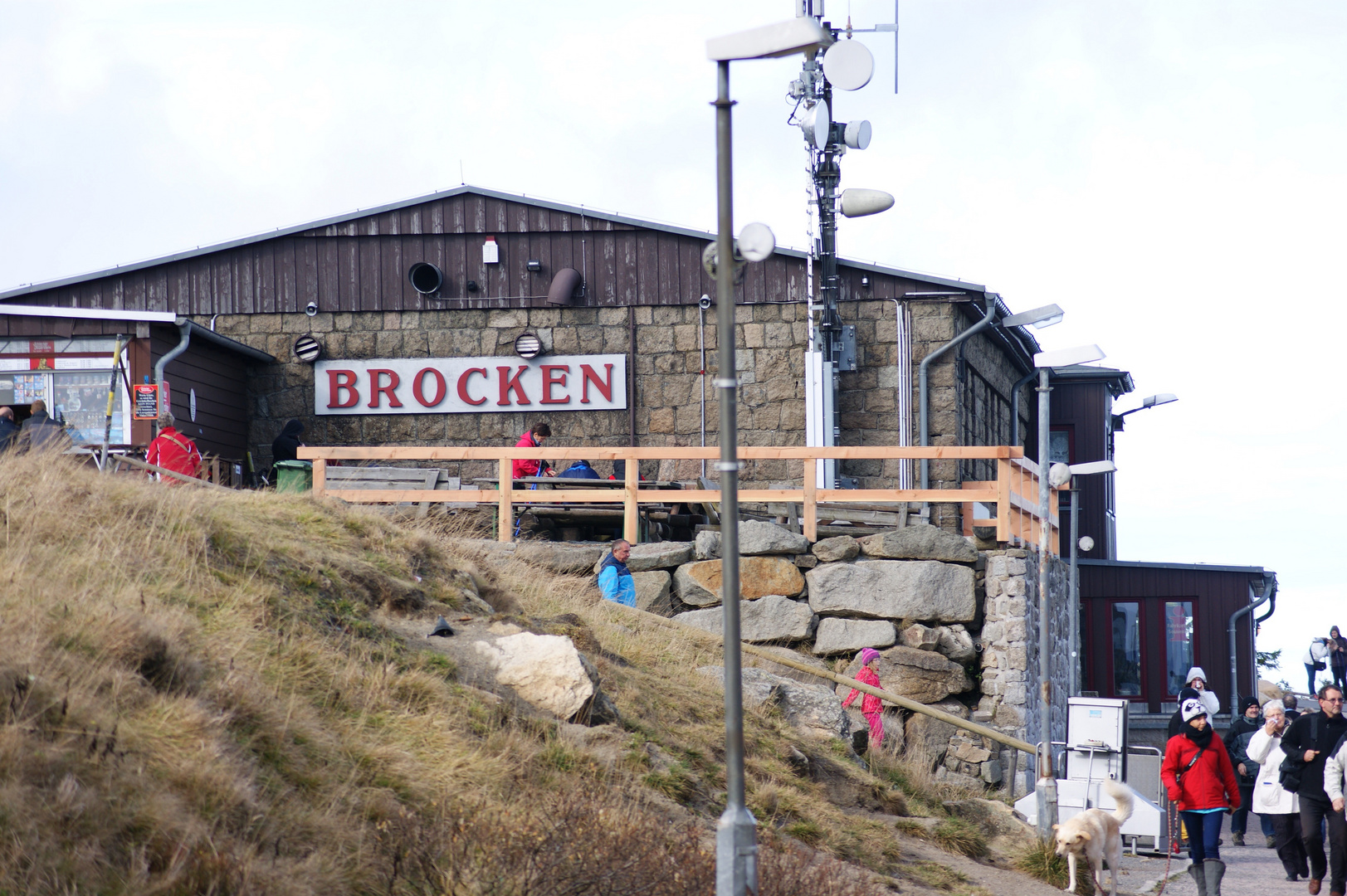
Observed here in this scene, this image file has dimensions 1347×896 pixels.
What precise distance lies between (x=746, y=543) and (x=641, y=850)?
26.9 ft

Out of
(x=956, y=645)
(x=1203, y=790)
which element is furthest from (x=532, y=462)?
(x=1203, y=790)

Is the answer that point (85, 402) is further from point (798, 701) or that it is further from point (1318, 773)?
point (1318, 773)

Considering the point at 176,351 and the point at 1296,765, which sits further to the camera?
the point at 176,351

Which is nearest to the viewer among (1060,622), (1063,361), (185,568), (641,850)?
(641,850)

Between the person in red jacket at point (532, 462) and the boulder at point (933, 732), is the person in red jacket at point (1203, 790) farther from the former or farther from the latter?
the person in red jacket at point (532, 462)

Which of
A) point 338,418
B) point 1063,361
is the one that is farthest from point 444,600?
point 338,418

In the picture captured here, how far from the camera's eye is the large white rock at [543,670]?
8.20 metres

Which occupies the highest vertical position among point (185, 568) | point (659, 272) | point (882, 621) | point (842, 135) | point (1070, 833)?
point (842, 135)

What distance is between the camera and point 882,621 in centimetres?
1367

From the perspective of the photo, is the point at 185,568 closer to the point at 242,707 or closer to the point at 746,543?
the point at 242,707

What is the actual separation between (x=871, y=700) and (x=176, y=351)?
9465mm

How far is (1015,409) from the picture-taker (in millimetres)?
23453

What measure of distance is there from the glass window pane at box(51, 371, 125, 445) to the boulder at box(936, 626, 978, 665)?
389 inches

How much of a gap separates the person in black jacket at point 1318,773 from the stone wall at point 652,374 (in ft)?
25.5
